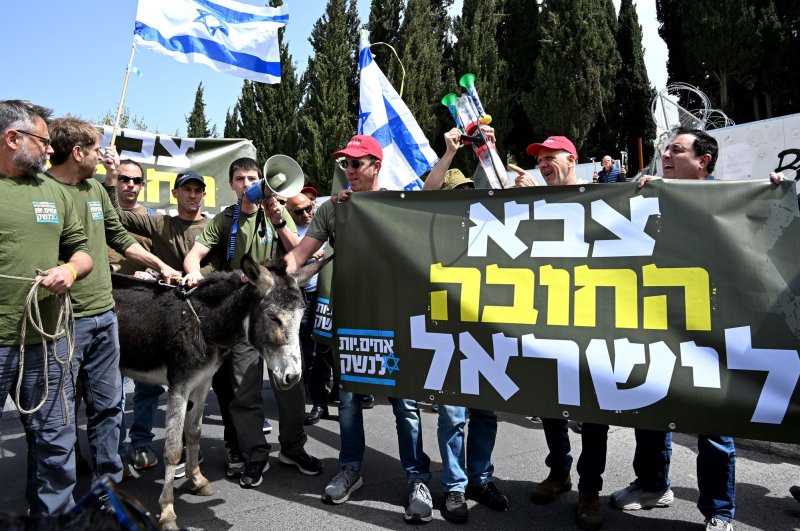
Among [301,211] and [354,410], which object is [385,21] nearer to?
[301,211]

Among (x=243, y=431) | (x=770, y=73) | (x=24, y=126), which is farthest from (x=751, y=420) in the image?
(x=770, y=73)

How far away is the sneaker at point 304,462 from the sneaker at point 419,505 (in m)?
1.08

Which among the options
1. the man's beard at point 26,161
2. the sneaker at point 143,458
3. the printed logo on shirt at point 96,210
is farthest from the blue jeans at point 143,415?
the man's beard at point 26,161

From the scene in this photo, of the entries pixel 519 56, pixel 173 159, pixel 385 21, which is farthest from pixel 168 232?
pixel 519 56

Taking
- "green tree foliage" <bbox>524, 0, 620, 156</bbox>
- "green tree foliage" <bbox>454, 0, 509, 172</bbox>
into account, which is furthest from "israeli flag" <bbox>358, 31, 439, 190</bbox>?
"green tree foliage" <bbox>454, 0, 509, 172</bbox>

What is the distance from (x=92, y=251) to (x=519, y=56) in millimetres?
29767

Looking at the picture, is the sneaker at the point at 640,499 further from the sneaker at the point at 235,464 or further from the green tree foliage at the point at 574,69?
the green tree foliage at the point at 574,69

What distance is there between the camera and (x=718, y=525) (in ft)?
11.4

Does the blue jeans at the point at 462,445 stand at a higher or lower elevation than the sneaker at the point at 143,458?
higher

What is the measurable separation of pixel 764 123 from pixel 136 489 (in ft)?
32.1

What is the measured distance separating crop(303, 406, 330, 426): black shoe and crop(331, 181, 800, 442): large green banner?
239 centimetres

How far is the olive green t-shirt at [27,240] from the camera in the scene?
10.2ft

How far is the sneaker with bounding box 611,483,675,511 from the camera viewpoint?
4.03 meters

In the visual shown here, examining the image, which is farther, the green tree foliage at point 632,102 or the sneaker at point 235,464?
the green tree foliage at point 632,102
